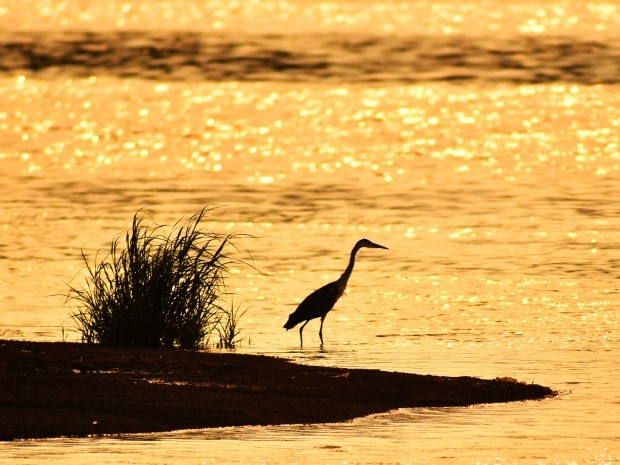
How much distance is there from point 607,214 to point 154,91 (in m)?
31.2

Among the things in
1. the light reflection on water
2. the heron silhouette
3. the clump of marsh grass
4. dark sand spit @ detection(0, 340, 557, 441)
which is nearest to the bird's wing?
the heron silhouette

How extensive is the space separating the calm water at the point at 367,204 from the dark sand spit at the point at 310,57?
311mm

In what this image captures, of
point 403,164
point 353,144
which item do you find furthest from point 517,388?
point 353,144

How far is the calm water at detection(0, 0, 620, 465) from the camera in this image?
1293 cm

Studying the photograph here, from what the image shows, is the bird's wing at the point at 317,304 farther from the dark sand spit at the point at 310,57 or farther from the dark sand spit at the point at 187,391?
the dark sand spit at the point at 310,57

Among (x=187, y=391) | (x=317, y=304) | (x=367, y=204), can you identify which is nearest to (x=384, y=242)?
(x=367, y=204)

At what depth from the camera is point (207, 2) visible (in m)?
144

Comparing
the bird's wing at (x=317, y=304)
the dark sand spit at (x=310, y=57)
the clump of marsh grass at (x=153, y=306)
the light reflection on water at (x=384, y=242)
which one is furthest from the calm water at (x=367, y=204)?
the clump of marsh grass at (x=153, y=306)

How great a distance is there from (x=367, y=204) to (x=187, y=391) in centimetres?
1760

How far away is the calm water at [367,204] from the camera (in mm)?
12930

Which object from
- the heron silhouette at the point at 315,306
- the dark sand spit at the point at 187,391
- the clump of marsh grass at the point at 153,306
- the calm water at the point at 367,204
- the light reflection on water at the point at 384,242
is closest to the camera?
the light reflection on water at the point at 384,242

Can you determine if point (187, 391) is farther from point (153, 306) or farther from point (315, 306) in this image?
point (315, 306)

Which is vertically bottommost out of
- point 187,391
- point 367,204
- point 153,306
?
point 187,391

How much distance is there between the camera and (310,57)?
72.8m
